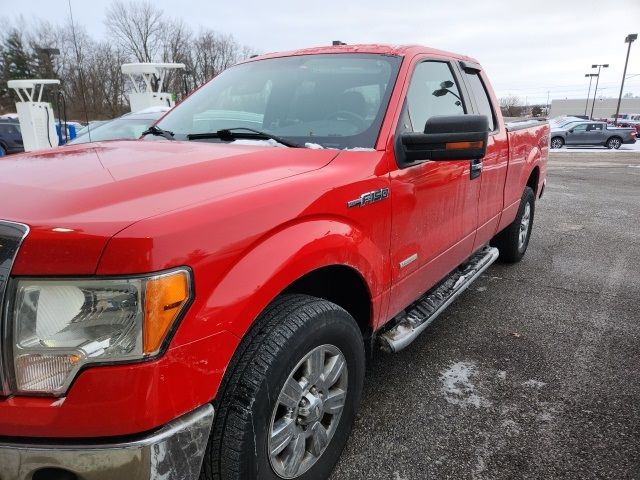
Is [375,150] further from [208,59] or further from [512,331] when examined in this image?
[208,59]

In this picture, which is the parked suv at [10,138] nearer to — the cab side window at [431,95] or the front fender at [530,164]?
the front fender at [530,164]

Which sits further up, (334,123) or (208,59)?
(208,59)

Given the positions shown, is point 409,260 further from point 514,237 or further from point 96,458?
point 514,237

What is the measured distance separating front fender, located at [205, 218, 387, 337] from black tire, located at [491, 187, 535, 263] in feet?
10.9

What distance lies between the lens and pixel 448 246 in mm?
3070

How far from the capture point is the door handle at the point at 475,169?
319 cm

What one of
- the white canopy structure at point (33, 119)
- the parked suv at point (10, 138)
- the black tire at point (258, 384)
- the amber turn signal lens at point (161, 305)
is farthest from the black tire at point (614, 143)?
the amber turn signal lens at point (161, 305)

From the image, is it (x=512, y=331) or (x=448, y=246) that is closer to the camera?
(x=448, y=246)

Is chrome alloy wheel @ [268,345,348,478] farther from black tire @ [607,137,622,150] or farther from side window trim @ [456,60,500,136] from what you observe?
black tire @ [607,137,622,150]

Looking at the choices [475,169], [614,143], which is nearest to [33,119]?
[475,169]

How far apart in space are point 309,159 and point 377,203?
0.36 meters

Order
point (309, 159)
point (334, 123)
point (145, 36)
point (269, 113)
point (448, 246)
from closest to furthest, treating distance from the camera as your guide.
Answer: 1. point (309, 159)
2. point (334, 123)
3. point (269, 113)
4. point (448, 246)
5. point (145, 36)

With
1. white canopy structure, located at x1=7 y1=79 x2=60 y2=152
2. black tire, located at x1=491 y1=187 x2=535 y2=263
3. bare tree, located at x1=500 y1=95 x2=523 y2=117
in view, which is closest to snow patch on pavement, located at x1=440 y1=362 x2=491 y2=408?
black tire, located at x1=491 y1=187 x2=535 y2=263

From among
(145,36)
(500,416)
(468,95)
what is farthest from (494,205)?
(145,36)
